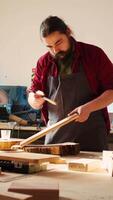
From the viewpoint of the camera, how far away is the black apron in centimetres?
191

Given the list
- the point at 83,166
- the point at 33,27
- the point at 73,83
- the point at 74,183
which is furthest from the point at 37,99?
the point at 33,27

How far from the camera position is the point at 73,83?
78.0 inches

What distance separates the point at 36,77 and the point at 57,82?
0.49 ft

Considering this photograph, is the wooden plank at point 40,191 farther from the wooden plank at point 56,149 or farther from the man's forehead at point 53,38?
the man's forehead at point 53,38

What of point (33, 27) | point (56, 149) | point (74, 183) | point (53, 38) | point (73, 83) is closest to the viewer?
point (74, 183)

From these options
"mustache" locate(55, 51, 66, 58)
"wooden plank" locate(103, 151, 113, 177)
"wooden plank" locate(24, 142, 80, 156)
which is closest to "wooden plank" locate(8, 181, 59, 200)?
"wooden plank" locate(103, 151, 113, 177)

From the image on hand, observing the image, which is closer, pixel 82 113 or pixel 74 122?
pixel 82 113

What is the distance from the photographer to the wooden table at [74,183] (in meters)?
0.93

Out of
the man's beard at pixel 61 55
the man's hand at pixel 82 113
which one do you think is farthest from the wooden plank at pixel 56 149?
the man's beard at pixel 61 55

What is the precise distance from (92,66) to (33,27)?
6.44 feet

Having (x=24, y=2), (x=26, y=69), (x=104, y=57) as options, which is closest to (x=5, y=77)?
(x=26, y=69)

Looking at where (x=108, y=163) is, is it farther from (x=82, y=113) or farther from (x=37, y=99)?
(x=37, y=99)

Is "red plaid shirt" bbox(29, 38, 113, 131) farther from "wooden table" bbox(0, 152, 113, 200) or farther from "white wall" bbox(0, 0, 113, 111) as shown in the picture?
"white wall" bbox(0, 0, 113, 111)

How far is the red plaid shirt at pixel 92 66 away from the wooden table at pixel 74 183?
2.22ft
